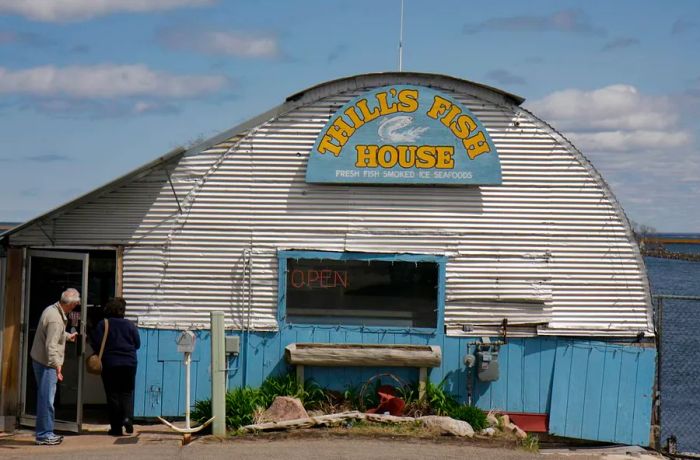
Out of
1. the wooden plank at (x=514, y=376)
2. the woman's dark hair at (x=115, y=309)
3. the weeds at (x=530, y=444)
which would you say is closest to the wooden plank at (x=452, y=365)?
the wooden plank at (x=514, y=376)

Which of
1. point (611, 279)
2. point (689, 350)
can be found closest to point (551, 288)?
point (611, 279)

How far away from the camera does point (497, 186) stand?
46.6ft

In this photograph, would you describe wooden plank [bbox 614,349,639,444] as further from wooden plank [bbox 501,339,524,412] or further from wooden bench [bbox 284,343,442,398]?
wooden bench [bbox 284,343,442,398]

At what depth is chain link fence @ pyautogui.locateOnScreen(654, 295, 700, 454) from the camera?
14383 mm

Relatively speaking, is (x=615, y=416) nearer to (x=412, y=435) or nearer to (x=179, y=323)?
(x=412, y=435)

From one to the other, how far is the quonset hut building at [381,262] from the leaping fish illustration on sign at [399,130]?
1.54 feet

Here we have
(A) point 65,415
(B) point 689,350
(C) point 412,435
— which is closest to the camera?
(C) point 412,435

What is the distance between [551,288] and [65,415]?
6.77 m

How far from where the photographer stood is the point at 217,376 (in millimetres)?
13031

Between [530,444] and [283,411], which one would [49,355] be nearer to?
[283,411]

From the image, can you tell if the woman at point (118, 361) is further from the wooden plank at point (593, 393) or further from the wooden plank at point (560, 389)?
the wooden plank at point (593, 393)

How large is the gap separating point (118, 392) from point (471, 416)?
4.57 meters

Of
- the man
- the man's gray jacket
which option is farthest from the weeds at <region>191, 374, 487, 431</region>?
the man's gray jacket

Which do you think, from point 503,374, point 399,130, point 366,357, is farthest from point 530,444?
point 399,130
